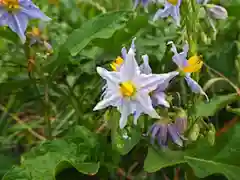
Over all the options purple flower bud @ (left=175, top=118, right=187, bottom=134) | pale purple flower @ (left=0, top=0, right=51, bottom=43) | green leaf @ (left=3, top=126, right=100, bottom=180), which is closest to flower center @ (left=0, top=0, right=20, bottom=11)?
pale purple flower @ (left=0, top=0, right=51, bottom=43)

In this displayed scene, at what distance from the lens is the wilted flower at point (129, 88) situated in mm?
646

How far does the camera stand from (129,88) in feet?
2.13

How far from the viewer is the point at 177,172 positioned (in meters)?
0.81

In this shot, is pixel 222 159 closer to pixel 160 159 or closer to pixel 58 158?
pixel 160 159

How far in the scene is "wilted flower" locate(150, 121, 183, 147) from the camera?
0.71 metres

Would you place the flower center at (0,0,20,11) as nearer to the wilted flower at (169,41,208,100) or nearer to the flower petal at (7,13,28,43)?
the flower petal at (7,13,28,43)

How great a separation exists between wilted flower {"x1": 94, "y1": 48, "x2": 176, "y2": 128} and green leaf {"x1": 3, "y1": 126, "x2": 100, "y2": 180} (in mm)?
108

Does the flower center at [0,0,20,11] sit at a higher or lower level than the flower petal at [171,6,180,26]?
higher

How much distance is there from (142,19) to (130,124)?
0.20 metres

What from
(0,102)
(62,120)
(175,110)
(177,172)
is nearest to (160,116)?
(175,110)

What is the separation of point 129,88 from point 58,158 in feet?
0.55

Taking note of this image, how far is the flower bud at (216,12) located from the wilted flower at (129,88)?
11.1 inches

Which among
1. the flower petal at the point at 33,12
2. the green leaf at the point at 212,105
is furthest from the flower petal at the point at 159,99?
the flower petal at the point at 33,12

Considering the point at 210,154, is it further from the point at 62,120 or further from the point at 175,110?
the point at 62,120
